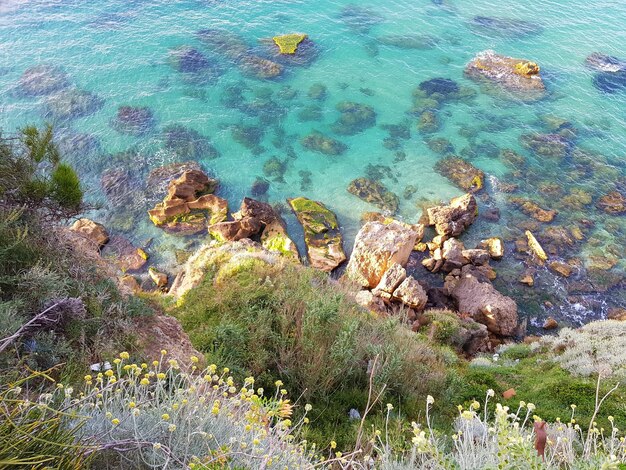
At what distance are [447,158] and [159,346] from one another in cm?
1852

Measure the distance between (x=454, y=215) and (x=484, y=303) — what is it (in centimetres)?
469

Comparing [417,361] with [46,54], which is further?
[46,54]

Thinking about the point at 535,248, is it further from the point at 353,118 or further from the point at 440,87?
the point at 440,87

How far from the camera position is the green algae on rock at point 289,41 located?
2945 cm

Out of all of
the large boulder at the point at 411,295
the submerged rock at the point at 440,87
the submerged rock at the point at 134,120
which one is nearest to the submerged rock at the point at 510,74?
the submerged rock at the point at 440,87

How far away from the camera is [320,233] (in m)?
19.6

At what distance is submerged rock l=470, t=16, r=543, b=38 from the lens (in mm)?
33219

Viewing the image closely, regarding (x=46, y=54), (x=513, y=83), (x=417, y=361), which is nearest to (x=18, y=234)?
(x=417, y=361)

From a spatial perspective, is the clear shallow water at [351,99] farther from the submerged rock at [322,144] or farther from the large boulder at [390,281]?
the large boulder at [390,281]

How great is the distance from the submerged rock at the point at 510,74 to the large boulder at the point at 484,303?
51.2 ft

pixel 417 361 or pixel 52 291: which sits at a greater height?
pixel 52 291

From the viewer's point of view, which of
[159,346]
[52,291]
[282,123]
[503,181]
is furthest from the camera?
[282,123]

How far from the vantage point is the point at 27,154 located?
10.7 m

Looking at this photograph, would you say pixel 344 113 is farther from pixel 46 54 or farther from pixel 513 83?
pixel 46 54
